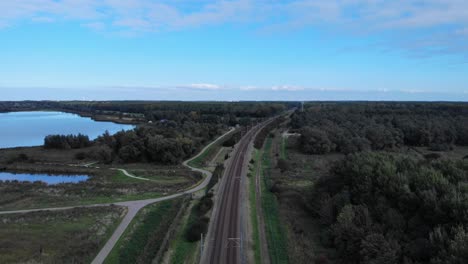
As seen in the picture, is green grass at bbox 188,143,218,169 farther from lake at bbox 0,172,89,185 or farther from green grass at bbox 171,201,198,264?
green grass at bbox 171,201,198,264

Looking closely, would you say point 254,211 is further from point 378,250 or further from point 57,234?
point 57,234

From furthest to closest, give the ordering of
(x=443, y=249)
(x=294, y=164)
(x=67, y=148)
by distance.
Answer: (x=67, y=148) < (x=294, y=164) < (x=443, y=249)

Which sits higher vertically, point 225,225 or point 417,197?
point 417,197

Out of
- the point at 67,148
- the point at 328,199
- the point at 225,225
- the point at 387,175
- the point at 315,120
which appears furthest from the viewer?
the point at 315,120

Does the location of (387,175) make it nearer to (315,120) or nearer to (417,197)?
(417,197)

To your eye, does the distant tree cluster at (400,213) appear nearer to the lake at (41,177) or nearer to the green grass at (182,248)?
the green grass at (182,248)

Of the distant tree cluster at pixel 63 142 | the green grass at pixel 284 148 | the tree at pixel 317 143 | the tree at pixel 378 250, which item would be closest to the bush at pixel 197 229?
the tree at pixel 378 250

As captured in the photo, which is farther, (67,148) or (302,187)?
(67,148)

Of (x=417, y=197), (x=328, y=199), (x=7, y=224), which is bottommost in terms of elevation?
(x=7, y=224)

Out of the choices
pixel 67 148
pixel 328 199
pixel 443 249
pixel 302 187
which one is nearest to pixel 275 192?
pixel 302 187
